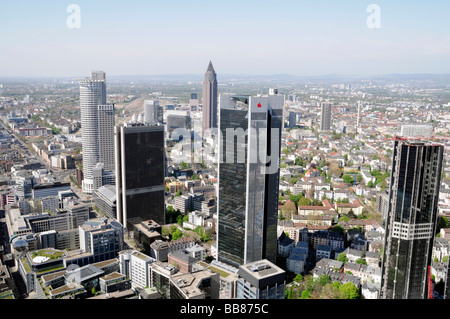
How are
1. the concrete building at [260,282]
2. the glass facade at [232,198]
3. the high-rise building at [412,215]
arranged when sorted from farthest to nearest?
the glass facade at [232,198], the high-rise building at [412,215], the concrete building at [260,282]

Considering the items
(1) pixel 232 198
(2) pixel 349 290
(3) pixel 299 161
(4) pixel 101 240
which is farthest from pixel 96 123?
(2) pixel 349 290

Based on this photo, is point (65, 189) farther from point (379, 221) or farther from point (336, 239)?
point (379, 221)

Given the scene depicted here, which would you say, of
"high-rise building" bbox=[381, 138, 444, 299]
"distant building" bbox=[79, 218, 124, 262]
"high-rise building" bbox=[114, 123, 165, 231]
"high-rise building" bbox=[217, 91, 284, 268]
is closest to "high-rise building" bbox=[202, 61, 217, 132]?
"high-rise building" bbox=[114, 123, 165, 231]

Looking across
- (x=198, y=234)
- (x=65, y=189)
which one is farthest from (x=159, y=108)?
(x=198, y=234)

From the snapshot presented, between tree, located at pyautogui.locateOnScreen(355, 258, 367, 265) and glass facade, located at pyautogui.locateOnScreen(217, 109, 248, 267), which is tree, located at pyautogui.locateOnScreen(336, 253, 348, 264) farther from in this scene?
glass facade, located at pyautogui.locateOnScreen(217, 109, 248, 267)

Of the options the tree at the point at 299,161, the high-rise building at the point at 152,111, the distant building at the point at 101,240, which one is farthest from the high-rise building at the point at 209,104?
the distant building at the point at 101,240

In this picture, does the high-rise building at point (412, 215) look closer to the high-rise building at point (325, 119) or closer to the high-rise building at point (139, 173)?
the high-rise building at point (139, 173)
